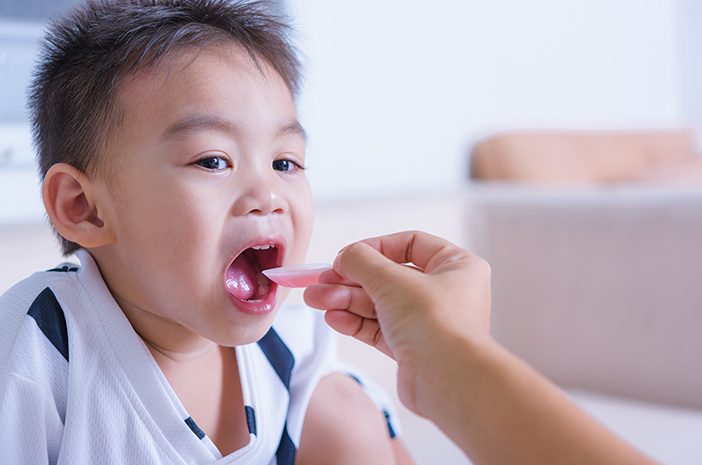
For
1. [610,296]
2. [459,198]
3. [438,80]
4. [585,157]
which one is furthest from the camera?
[585,157]

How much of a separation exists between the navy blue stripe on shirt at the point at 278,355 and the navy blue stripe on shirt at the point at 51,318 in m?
0.25

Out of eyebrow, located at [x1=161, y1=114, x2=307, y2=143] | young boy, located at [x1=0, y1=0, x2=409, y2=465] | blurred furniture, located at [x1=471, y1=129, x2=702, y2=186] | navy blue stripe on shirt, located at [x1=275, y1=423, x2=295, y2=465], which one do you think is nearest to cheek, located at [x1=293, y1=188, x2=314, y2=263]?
young boy, located at [x1=0, y1=0, x2=409, y2=465]

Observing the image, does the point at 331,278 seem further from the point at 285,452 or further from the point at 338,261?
the point at 285,452

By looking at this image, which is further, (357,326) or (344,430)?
(344,430)

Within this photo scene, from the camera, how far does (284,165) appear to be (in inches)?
27.8

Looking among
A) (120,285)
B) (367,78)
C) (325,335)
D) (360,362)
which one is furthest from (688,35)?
(120,285)

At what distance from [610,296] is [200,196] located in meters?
0.85

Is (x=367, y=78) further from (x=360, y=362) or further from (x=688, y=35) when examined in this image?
(x=688, y=35)

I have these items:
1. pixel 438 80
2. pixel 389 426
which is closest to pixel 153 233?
pixel 389 426

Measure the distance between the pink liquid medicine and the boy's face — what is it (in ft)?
0.12

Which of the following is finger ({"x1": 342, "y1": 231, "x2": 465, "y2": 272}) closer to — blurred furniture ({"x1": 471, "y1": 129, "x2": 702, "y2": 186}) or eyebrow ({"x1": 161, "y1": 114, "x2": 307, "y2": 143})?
eyebrow ({"x1": 161, "y1": 114, "x2": 307, "y2": 143})

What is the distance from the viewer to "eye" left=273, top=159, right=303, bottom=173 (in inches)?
27.5

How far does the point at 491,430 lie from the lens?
42 cm

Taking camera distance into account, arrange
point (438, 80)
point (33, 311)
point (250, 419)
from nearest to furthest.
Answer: point (33, 311)
point (250, 419)
point (438, 80)
